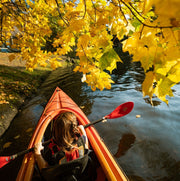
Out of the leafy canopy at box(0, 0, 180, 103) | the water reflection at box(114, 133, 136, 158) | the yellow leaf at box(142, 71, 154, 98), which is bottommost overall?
the water reflection at box(114, 133, 136, 158)

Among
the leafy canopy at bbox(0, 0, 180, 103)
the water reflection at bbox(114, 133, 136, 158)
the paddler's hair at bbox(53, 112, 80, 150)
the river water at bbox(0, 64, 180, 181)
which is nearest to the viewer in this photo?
the leafy canopy at bbox(0, 0, 180, 103)

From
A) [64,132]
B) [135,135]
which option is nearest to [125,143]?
[135,135]

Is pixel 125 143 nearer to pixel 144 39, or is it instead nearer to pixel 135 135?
pixel 135 135

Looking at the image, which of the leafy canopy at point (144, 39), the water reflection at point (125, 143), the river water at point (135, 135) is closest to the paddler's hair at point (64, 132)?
the leafy canopy at point (144, 39)

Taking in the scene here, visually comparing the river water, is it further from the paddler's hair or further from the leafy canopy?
the paddler's hair

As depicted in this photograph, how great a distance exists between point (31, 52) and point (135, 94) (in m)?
5.81

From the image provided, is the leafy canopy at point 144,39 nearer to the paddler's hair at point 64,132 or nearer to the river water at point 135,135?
the paddler's hair at point 64,132

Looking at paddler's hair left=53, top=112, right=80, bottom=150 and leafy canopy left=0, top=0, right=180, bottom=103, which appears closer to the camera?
leafy canopy left=0, top=0, right=180, bottom=103

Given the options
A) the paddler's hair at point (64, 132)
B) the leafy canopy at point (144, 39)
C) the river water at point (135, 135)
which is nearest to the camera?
the leafy canopy at point (144, 39)

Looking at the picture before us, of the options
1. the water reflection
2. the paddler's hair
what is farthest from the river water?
the paddler's hair

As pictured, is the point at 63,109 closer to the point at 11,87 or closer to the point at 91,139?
the point at 91,139

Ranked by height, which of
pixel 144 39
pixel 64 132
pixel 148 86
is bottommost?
pixel 64 132

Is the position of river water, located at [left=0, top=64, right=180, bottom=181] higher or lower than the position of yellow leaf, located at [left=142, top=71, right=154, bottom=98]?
lower

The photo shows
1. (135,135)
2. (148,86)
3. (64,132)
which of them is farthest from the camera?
(135,135)
